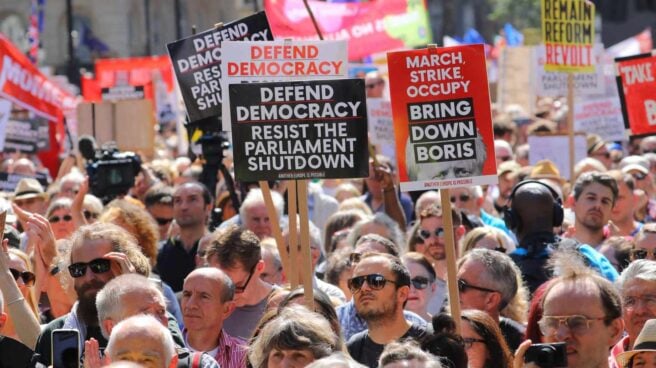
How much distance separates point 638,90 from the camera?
13.7 metres

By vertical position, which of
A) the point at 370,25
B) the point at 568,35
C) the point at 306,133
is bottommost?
the point at 306,133

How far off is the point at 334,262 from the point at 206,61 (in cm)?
180

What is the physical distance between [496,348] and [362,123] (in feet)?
Answer: 5.64

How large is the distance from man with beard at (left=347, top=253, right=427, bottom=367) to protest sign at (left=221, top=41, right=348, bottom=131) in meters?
1.36

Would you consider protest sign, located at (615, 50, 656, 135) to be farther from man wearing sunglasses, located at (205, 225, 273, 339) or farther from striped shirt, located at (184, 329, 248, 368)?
striped shirt, located at (184, 329, 248, 368)

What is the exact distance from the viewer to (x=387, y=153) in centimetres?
1778

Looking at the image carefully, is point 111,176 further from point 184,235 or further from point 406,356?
point 406,356

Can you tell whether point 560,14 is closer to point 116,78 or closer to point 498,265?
point 498,265

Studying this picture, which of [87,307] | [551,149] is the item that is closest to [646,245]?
[87,307]

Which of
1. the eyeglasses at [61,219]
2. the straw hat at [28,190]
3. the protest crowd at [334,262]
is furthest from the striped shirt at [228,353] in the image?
the straw hat at [28,190]

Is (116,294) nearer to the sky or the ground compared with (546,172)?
nearer to the ground

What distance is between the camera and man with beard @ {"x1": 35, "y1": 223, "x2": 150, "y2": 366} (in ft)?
23.9

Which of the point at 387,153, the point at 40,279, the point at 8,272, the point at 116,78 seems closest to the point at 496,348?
the point at 8,272

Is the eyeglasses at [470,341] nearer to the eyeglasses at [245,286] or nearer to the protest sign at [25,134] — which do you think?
the eyeglasses at [245,286]
